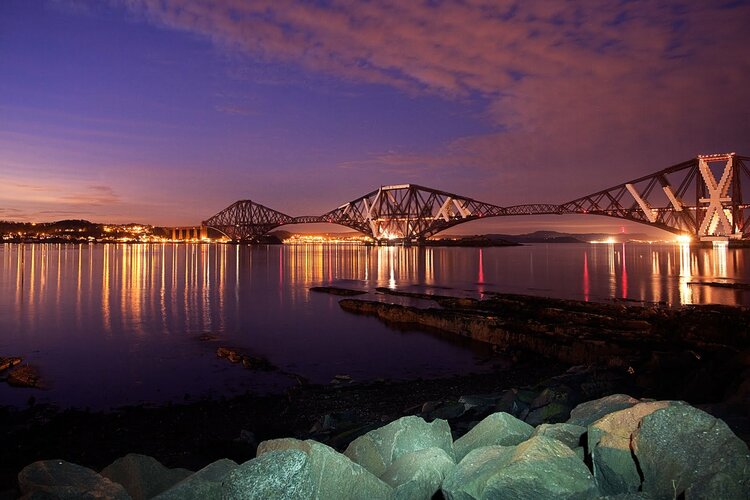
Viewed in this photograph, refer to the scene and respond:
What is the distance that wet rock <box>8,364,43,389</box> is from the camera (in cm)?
1028

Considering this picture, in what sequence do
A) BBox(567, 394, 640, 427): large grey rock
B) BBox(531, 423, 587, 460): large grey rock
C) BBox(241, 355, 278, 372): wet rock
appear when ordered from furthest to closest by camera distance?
1. BBox(241, 355, 278, 372): wet rock
2. BBox(567, 394, 640, 427): large grey rock
3. BBox(531, 423, 587, 460): large grey rock

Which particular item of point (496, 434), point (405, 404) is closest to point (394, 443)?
point (496, 434)

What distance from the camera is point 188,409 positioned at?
8742mm

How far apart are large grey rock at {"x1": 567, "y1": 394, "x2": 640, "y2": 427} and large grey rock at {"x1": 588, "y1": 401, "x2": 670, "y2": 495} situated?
719 millimetres

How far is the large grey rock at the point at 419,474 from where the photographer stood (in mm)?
3131

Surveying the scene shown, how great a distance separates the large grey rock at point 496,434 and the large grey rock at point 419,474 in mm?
622

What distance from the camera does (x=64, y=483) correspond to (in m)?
2.88

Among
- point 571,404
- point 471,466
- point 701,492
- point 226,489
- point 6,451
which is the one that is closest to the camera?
point 701,492

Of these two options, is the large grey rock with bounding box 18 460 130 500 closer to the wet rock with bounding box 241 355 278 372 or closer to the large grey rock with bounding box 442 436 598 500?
the large grey rock with bounding box 442 436 598 500

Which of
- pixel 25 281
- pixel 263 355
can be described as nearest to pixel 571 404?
pixel 263 355

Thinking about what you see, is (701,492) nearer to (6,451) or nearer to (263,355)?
(6,451)

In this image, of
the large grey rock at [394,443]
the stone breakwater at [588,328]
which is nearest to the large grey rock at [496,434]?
the large grey rock at [394,443]

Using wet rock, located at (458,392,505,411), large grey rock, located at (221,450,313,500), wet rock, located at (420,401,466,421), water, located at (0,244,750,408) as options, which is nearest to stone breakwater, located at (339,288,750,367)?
water, located at (0,244,750,408)

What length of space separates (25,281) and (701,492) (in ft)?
135
